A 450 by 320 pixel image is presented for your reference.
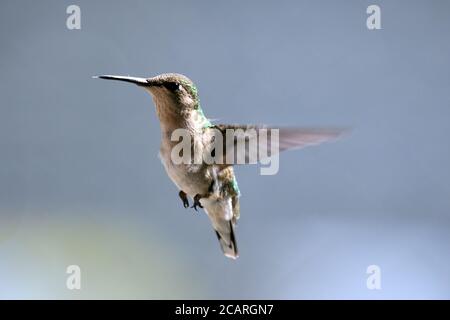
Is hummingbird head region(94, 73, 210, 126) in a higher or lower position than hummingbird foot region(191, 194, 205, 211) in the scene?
higher

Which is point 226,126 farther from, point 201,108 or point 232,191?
point 232,191

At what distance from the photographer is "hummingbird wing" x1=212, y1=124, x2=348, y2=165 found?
66 centimetres

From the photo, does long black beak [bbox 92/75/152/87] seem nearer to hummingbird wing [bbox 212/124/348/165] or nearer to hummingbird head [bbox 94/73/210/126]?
hummingbird head [bbox 94/73/210/126]

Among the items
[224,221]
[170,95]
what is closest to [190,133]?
[170,95]

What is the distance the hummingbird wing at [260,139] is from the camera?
660 millimetres

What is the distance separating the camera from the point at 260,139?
29.5 inches

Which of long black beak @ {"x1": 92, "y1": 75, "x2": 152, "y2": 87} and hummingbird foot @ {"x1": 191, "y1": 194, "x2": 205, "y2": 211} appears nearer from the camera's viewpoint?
long black beak @ {"x1": 92, "y1": 75, "x2": 152, "y2": 87}

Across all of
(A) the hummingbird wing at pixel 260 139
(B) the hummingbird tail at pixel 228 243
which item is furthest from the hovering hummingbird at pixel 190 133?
(B) the hummingbird tail at pixel 228 243

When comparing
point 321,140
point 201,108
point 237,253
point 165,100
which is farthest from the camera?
point 237,253

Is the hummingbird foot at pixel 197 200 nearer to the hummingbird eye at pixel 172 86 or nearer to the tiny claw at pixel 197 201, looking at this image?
the tiny claw at pixel 197 201

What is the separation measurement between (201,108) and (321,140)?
262mm

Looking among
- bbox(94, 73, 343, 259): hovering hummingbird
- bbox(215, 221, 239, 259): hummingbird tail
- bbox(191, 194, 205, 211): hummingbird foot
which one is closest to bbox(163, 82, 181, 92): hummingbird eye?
bbox(94, 73, 343, 259): hovering hummingbird
